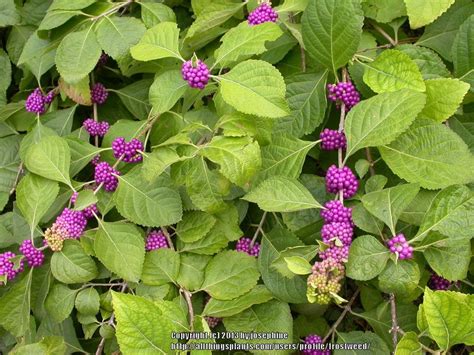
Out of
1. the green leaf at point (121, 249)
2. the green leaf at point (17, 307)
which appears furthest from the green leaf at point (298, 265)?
the green leaf at point (17, 307)

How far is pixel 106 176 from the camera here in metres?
1.43

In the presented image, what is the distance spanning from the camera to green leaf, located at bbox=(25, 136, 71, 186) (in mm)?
1443

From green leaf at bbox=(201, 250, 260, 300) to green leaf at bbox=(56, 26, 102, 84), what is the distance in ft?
2.06

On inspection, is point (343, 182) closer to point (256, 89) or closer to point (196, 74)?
point (256, 89)

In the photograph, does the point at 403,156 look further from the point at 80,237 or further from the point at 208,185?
the point at 80,237

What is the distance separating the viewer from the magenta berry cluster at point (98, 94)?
1720 millimetres

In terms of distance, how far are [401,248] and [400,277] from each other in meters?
0.06

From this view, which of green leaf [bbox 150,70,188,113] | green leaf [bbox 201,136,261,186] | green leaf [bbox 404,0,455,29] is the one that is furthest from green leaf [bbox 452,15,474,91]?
green leaf [bbox 150,70,188,113]

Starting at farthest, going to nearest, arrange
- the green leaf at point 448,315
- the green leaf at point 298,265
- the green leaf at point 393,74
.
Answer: the green leaf at point 393,74 < the green leaf at point 298,265 < the green leaf at point 448,315

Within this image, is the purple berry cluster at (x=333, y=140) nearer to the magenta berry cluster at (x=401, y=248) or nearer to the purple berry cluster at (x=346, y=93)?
the purple berry cluster at (x=346, y=93)

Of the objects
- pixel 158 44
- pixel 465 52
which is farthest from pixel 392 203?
pixel 158 44

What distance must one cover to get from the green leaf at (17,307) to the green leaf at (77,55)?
56 cm

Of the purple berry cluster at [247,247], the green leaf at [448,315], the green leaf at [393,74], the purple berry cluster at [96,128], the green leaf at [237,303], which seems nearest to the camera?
the green leaf at [448,315]

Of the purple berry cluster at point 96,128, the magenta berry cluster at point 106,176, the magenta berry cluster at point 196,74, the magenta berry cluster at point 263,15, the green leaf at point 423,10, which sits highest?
the green leaf at point 423,10
